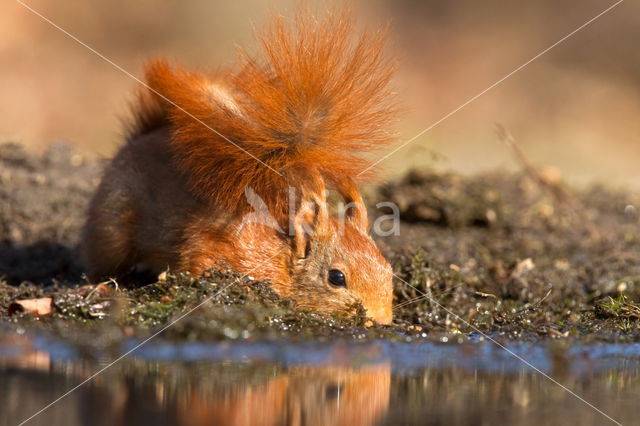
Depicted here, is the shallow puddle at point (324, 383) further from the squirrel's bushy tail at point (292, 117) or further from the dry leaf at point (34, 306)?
the squirrel's bushy tail at point (292, 117)

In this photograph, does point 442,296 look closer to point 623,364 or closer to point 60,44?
point 623,364
